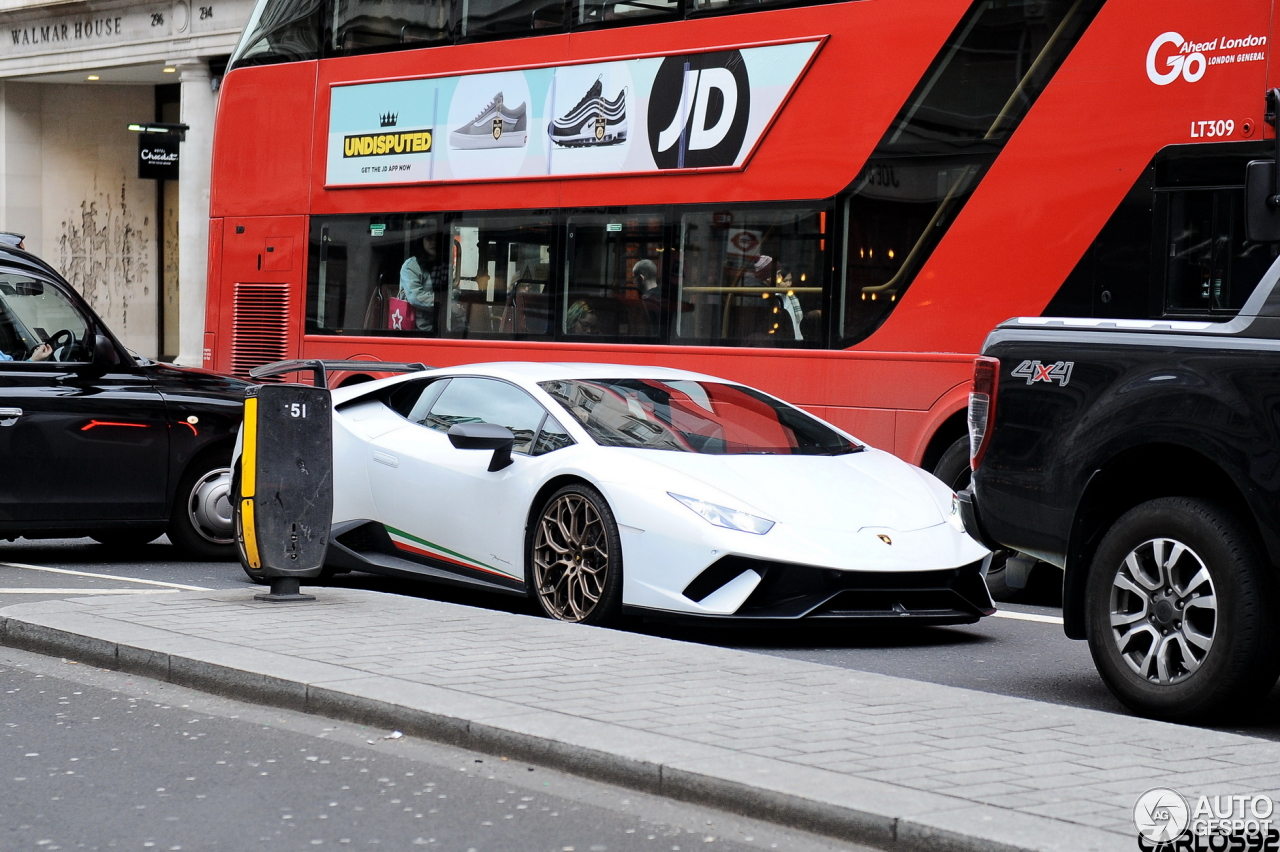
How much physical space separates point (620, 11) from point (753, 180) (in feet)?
6.17

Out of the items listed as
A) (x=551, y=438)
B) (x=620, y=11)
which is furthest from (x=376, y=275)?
(x=551, y=438)

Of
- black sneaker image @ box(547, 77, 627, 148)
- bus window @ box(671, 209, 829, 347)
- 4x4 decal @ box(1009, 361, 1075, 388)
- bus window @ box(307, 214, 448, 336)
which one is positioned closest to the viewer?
4x4 decal @ box(1009, 361, 1075, 388)

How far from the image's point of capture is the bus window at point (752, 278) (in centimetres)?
1085

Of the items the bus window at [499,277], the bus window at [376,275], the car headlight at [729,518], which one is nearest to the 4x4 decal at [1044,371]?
the car headlight at [729,518]

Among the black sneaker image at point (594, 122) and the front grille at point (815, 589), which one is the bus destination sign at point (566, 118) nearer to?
the black sneaker image at point (594, 122)

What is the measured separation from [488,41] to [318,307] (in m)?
3.30

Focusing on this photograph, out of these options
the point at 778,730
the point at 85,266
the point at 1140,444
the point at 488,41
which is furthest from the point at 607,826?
the point at 85,266

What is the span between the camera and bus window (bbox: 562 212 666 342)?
11.9 metres

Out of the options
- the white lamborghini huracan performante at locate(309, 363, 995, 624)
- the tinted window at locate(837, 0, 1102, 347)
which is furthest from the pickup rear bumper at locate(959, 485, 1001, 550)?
the tinted window at locate(837, 0, 1102, 347)

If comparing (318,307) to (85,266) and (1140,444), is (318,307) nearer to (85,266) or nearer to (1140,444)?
(1140,444)

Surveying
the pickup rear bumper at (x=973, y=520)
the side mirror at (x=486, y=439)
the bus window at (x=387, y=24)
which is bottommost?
the pickup rear bumper at (x=973, y=520)

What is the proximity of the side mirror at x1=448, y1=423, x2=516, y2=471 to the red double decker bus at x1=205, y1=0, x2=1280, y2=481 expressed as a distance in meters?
3.06

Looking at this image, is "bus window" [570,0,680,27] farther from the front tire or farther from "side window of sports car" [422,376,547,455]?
the front tire

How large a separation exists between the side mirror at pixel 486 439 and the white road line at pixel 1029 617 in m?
2.74
